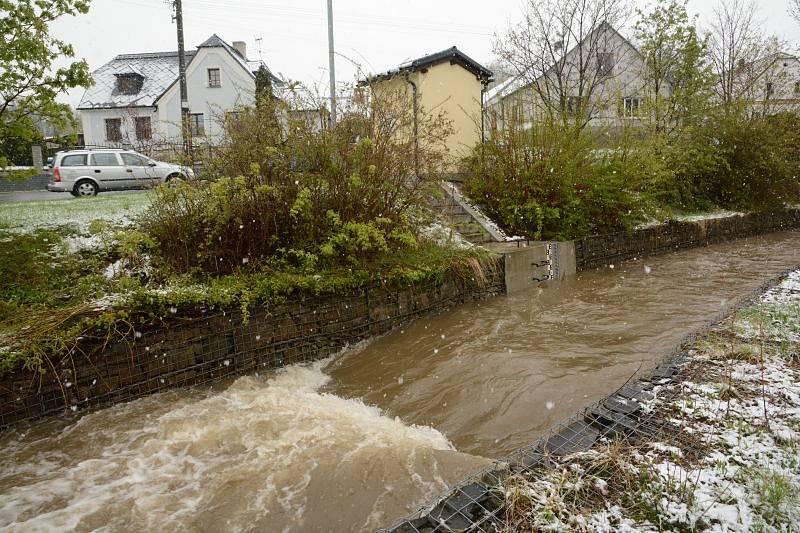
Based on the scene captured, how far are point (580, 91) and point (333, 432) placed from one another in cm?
1343

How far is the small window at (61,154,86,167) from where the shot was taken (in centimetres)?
1491

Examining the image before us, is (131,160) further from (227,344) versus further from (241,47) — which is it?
(241,47)

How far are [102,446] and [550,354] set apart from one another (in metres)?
5.15

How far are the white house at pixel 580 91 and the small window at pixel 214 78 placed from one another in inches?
788

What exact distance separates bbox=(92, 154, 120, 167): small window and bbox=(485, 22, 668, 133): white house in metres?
11.0

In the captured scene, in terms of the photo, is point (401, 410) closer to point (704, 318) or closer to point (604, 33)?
point (704, 318)

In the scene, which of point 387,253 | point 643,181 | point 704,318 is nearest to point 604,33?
point 643,181

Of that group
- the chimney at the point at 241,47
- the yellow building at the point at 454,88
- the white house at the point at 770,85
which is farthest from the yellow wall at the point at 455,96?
the chimney at the point at 241,47

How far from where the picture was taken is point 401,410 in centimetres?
552

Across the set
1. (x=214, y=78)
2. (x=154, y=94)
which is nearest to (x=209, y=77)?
(x=214, y=78)

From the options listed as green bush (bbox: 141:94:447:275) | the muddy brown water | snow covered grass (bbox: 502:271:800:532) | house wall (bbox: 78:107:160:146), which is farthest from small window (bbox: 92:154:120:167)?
house wall (bbox: 78:107:160:146)

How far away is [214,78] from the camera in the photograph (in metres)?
33.0

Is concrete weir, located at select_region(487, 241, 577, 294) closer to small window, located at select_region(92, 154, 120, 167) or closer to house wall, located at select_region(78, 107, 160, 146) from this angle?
small window, located at select_region(92, 154, 120, 167)

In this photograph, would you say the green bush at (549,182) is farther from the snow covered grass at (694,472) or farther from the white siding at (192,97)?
the white siding at (192,97)
